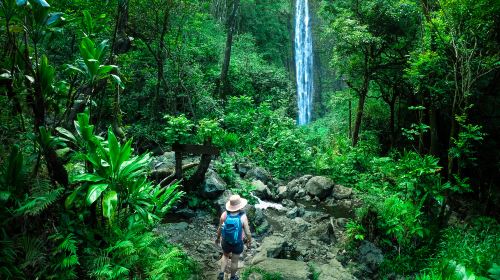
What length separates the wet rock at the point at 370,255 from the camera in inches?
265

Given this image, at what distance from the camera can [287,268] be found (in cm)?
539

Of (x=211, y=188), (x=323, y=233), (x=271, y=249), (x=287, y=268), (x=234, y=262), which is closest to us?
(x=234, y=262)

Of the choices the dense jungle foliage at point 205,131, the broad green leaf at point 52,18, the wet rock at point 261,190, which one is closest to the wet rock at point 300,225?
the dense jungle foliage at point 205,131

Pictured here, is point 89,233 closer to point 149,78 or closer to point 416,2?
point 149,78

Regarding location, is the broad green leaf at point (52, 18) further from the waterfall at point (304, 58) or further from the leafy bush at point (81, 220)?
the waterfall at point (304, 58)

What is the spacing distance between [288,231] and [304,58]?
851 inches

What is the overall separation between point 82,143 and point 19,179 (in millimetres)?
756

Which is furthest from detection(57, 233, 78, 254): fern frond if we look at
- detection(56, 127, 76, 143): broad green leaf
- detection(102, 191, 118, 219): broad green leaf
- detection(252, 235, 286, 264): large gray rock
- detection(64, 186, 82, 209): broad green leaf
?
detection(252, 235, 286, 264): large gray rock

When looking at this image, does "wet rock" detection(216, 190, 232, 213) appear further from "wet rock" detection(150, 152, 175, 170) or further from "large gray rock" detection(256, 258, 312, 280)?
"large gray rock" detection(256, 258, 312, 280)

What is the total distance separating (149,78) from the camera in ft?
45.9

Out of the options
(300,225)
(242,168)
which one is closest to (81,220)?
(300,225)

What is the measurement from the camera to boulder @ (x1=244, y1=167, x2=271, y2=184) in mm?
12284

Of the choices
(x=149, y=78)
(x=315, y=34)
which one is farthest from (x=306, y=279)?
(x=315, y=34)

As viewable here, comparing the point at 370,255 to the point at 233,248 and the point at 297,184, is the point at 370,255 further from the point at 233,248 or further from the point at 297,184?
the point at 297,184
